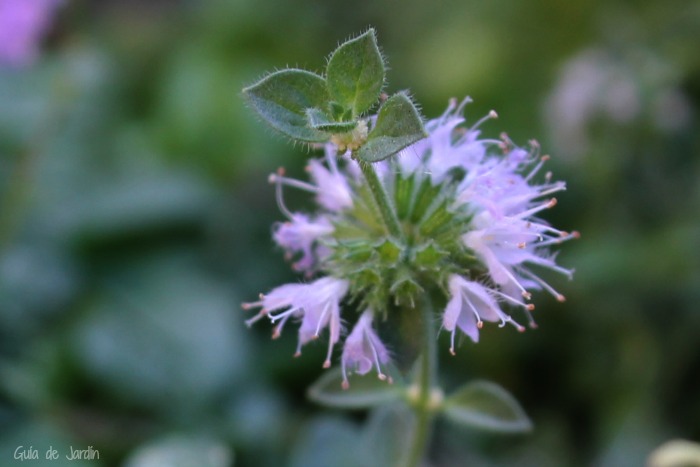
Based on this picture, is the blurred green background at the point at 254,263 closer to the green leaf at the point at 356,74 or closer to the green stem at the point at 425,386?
the green stem at the point at 425,386

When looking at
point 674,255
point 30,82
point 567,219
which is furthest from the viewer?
point 30,82

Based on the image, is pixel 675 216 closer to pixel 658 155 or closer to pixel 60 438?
pixel 658 155

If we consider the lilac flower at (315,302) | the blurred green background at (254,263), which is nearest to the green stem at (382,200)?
the lilac flower at (315,302)

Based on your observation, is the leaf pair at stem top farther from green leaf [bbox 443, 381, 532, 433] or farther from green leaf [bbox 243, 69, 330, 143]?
green leaf [bbox 443, 381, 532, 433]

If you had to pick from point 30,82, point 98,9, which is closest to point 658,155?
point 30,82

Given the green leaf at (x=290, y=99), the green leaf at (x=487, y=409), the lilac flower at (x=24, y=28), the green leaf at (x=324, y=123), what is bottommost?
the green leaf at (x=487, y=409)

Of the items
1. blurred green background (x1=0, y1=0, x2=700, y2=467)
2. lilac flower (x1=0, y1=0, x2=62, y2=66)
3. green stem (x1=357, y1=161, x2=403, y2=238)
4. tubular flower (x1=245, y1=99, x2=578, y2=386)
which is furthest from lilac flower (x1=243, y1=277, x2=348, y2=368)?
lilac flower (x1=0, y1=0, x2=62, y2=66)

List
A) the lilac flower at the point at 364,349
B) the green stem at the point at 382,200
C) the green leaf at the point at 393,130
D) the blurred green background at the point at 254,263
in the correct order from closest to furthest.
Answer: the green leaf at the point at 393,130
the green stem at the point at 382,200
the lilac flower at the point at 364,349
the blurred green background at the point at 254,263

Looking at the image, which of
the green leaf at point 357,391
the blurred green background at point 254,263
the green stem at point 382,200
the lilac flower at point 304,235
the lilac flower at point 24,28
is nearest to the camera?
the green stem at point 382,200
